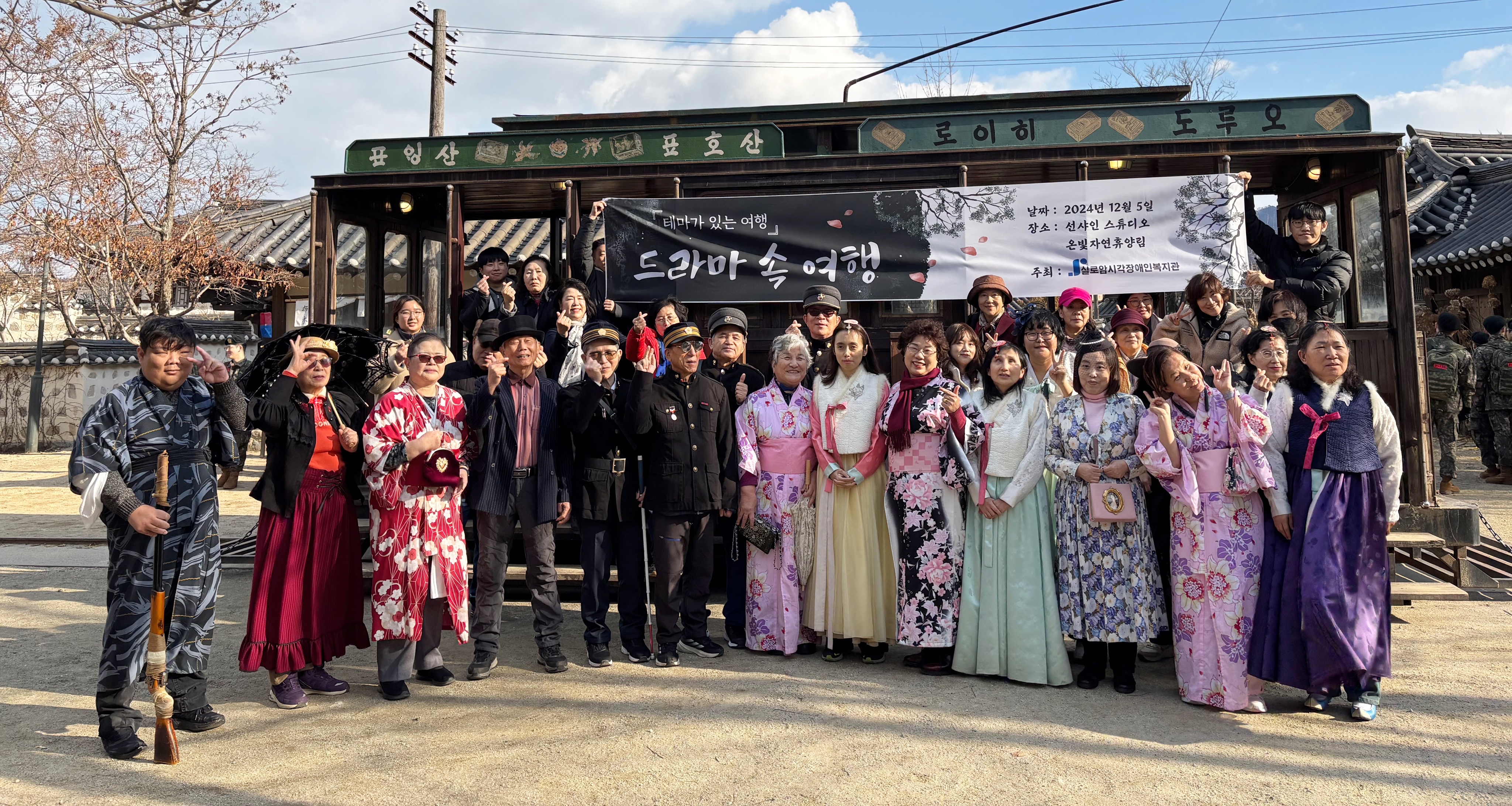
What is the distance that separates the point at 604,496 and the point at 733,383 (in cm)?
115

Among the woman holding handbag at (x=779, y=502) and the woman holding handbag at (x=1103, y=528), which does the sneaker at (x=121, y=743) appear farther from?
the woman holding handbag at (x=1103, y=528)

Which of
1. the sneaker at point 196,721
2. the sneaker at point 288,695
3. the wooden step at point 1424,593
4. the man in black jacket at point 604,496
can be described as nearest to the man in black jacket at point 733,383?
the man in black jacket at point 604,496

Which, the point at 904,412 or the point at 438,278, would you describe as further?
the point at 438,278

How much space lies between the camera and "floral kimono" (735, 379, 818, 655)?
480 cm

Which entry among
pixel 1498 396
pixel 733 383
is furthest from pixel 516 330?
pixel 1498 396

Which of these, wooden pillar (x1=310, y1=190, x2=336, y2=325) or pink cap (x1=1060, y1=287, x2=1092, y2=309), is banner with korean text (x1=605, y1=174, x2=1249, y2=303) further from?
wooden pillar (x1=310, y1=190, x2=336, y2=325)

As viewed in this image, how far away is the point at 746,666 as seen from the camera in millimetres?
4652

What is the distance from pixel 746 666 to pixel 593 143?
422 cm

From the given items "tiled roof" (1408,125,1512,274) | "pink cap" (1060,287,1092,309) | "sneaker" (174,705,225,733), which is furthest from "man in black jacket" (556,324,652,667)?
"tiled roof" (1408,125,1512,274)

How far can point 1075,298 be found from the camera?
5.48 m

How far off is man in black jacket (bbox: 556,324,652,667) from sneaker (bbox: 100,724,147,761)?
6.43ft

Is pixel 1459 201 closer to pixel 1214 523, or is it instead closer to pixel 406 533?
pixel 1214 523

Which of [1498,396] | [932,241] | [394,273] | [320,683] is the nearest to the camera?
[320,683]

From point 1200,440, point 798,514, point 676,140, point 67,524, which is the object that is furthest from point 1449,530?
point 67,524
